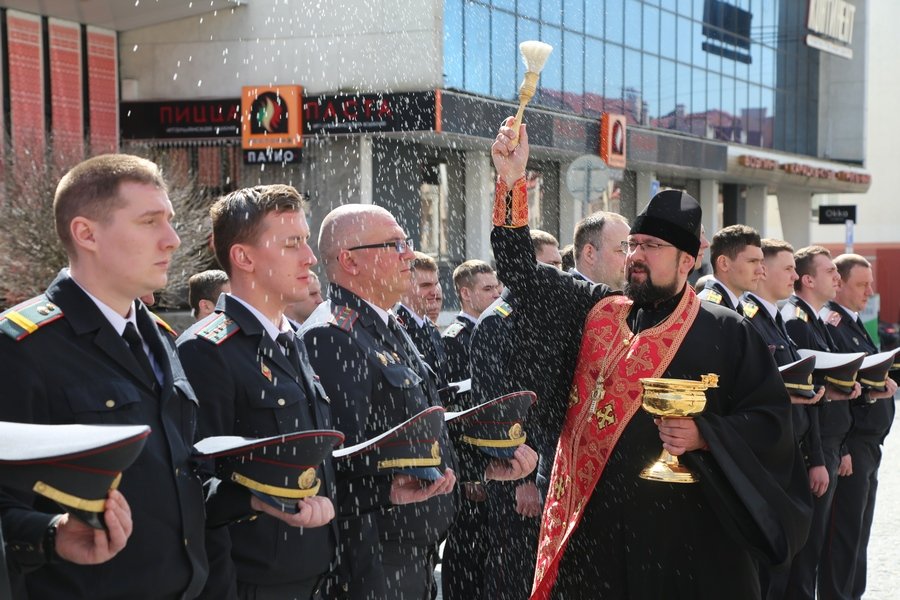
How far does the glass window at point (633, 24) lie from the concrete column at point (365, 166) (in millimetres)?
11292

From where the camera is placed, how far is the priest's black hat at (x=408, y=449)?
370cm

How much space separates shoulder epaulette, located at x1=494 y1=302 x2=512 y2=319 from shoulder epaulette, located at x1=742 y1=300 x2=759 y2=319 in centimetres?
165

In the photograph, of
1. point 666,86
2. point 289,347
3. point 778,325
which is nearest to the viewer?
point 289,347

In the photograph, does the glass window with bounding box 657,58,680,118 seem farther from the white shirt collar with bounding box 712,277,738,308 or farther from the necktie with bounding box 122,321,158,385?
the necktie with bounding box 122,321,158,385

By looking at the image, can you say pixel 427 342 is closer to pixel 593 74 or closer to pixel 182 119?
pixel 182 119

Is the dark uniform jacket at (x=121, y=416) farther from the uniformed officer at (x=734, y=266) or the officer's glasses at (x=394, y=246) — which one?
the uniformed officer at (x=734, y=266)

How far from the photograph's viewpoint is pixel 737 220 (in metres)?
42.3

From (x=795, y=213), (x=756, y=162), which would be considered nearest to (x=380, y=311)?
(x=756, y=162)

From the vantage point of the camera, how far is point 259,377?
12.1 feet

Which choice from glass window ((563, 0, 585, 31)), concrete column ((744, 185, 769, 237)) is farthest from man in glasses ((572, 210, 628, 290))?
concrete column ((744, 185, 769, 237))

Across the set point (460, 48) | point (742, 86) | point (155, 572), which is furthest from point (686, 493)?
point (742, 86)

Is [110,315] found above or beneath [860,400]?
above

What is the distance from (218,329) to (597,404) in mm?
1737

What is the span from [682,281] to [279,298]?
1821mm
